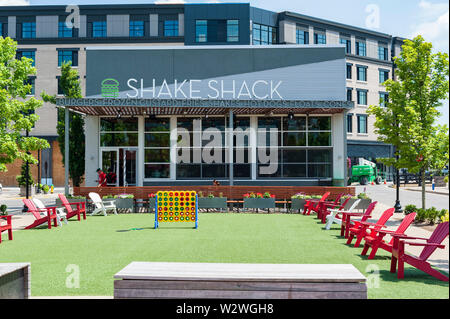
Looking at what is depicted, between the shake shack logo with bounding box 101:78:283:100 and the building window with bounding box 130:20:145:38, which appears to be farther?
the building window with bounding box 130:20:145:38

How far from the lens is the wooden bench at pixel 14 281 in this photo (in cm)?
488

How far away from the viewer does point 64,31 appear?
175 feet

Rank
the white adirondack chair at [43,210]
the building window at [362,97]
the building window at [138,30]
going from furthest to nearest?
the building window at [362,97] < the building window at [138,30] < the white adirondack chair at [43,210]

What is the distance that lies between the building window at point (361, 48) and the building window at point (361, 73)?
2.07 m

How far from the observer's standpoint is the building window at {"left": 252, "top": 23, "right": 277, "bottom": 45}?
56.9 m

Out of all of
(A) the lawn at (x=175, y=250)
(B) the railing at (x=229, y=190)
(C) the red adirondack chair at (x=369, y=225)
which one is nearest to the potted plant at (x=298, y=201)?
(B) the railing at (x=229, y=190)

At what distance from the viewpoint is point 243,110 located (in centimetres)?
2645

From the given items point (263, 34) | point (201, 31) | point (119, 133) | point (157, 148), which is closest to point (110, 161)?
point (119, 133)

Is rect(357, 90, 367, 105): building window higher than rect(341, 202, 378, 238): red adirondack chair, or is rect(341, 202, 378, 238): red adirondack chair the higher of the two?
rect(357, 90, 367, 105): building window

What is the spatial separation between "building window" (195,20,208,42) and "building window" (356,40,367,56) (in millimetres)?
23003

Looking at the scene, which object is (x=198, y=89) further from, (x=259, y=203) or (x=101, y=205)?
(x=101, y=205)

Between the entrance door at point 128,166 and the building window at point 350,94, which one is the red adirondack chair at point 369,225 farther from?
the building window at point 350,94

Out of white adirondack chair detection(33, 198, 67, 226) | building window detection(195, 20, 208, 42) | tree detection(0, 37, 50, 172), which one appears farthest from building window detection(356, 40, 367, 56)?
white adirondack chair detection(33, 198, 67, 226)

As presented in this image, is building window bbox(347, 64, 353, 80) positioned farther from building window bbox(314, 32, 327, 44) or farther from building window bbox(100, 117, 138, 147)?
building window bbox(100, 117, 138, 147)
